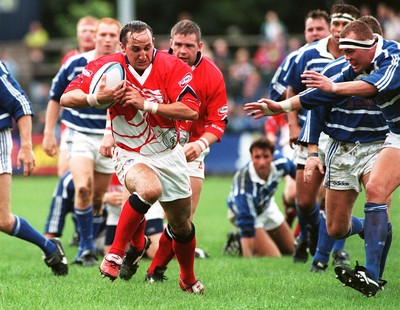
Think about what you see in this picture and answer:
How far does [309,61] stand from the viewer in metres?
8.91

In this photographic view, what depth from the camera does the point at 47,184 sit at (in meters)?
20.7

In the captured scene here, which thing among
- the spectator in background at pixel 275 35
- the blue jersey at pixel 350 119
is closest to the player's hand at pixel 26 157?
the blue jersey at pixel 350 119

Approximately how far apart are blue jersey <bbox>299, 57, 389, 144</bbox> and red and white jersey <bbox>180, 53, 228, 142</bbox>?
0.81 metres


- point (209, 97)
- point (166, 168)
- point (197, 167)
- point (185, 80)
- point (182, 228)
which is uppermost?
point (185, 80)

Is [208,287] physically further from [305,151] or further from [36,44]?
[36,44]

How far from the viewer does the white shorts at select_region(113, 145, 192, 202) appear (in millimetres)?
6930

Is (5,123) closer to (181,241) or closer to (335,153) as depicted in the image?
(181,241)

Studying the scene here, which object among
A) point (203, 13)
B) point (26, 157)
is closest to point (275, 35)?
point (203, 13)

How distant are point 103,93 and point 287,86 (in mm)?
2939

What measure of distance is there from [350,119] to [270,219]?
334 cm

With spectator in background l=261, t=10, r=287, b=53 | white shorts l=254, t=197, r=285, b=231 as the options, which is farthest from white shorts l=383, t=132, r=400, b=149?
spectator in background l=261, t=10, r=287, b=53

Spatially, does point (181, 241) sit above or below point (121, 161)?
below

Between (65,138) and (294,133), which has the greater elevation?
(294,133)

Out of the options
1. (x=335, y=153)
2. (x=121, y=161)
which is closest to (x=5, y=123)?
(x=121, y=161)
